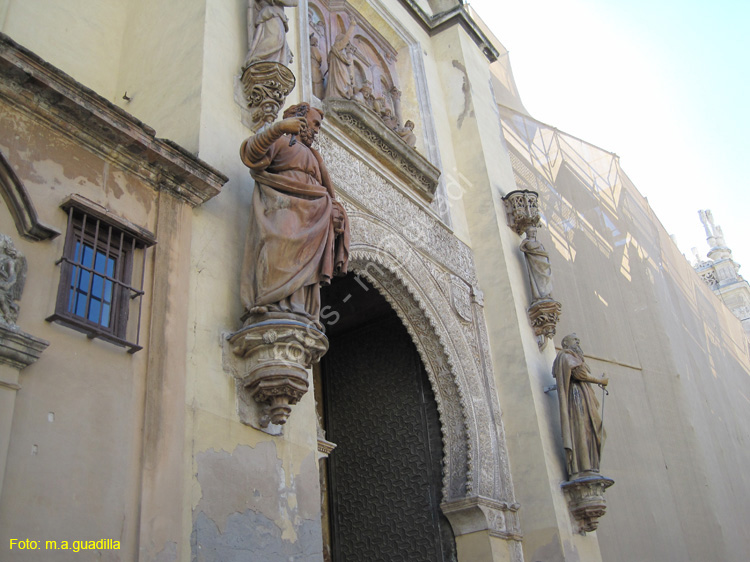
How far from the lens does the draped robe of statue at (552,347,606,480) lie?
7098mm

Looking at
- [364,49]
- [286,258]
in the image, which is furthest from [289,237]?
[364,49]

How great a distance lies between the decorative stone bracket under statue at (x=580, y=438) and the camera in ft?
22.8

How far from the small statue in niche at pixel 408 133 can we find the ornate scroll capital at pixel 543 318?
6.83ft

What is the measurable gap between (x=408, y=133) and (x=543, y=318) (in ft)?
7.72

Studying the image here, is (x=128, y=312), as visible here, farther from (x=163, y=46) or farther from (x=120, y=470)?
(x=163, y=46)

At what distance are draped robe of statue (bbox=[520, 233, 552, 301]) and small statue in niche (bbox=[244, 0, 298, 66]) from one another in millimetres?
3709

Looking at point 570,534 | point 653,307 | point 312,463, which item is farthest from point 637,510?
point 312,463

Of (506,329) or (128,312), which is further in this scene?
(506,329)

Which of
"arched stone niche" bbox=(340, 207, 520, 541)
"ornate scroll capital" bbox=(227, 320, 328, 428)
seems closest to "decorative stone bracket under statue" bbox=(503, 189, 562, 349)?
"arched stone niche" bbox=(340, 207, 520, 541)

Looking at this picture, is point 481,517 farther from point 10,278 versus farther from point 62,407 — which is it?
point 10,278

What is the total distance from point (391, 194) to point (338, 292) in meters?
1.17

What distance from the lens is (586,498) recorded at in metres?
6.92

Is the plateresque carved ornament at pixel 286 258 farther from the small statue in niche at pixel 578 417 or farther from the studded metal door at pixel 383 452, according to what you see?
the small statue in niche at pixel 578 417

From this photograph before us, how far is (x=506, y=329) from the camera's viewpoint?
7777 mm
